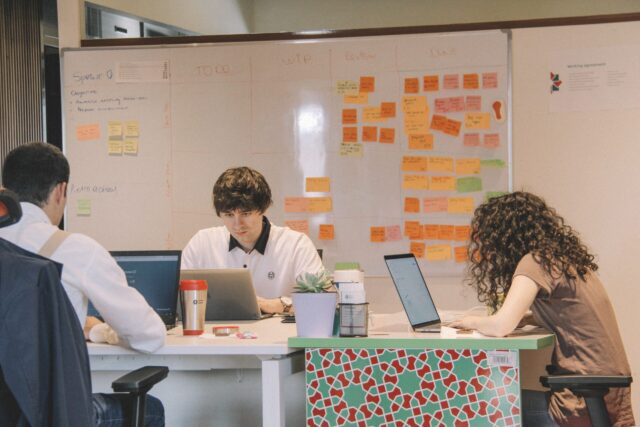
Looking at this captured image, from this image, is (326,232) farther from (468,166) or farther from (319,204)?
(468,166)

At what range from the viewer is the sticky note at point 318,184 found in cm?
448

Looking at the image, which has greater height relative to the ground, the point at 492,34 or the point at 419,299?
the point at 492,34

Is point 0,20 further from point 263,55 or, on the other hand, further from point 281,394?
point 281,394

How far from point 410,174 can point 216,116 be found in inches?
41.6

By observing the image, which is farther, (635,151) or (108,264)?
(635,151)

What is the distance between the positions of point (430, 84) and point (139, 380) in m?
2.62

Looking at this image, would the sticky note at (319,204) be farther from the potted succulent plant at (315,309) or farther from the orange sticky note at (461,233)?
the potted succulent plant at (315,309)

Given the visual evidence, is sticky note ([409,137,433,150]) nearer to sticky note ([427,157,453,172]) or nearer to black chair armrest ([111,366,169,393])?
sticky note ([427,157,453,172])

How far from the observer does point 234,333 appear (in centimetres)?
284

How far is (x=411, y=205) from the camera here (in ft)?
14.5

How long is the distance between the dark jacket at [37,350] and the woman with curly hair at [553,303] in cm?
125

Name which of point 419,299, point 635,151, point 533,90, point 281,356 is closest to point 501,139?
point 533,90

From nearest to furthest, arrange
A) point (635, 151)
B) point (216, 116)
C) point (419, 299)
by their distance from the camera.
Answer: point (419, 299), point (635, 151), point (216, 116)

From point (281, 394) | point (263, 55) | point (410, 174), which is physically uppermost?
point (263, 55)
